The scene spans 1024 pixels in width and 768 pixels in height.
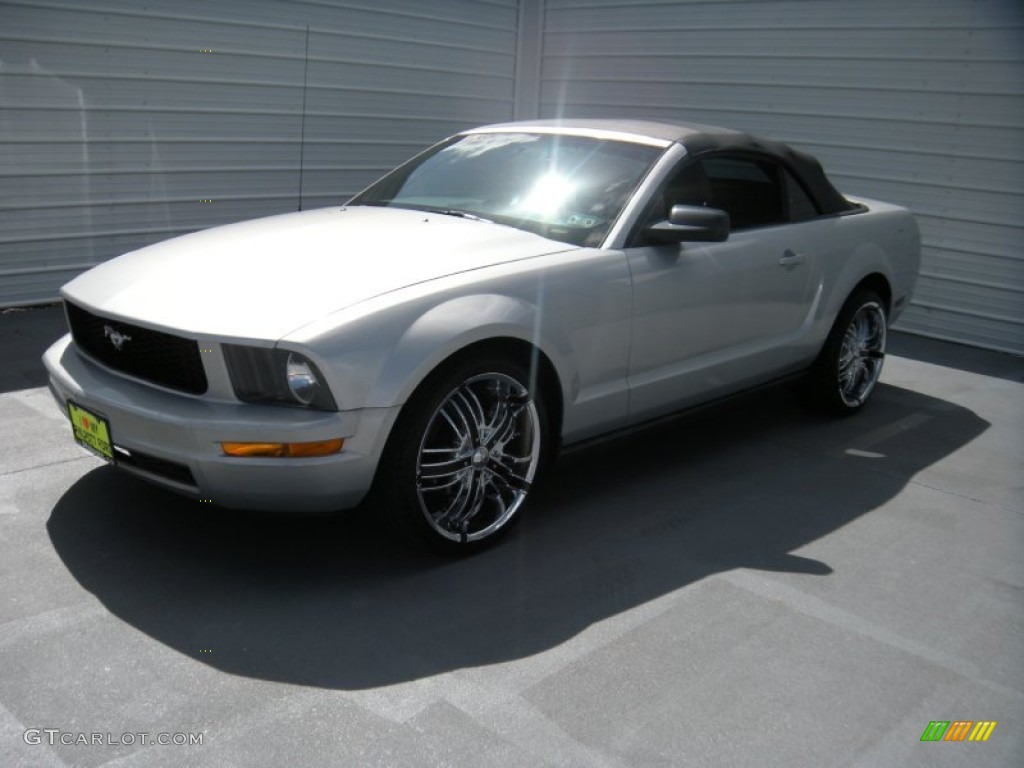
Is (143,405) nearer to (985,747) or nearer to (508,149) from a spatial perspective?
(508,149)

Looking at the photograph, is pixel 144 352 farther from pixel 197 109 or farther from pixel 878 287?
pixel 197 109

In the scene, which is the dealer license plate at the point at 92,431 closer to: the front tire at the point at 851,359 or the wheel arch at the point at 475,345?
the wheel arch at the point at 475,345

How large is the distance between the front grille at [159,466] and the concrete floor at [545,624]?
0.37 meters

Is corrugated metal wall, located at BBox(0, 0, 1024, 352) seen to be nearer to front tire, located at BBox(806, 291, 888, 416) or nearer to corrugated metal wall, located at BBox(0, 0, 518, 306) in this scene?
corrugated metal wall, located at BBox(0, 0, 518, 306)

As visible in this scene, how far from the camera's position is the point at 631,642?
10.8 ft

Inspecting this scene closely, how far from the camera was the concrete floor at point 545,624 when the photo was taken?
109 inches

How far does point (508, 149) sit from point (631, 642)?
245 cm

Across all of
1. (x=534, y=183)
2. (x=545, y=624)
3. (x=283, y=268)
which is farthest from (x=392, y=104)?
(x=545, y=624)

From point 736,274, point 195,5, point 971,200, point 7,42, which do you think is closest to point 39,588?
point 736,274

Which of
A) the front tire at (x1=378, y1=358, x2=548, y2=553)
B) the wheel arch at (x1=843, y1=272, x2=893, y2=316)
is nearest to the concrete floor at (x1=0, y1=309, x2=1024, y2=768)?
the front tire at (x1=378, y1=358, x2=548, y2=553)

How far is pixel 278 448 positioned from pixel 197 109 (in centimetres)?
558

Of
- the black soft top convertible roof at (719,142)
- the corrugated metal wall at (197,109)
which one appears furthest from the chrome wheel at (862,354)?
the corrugated metal wall at (197,109)

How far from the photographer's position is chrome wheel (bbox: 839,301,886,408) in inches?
227

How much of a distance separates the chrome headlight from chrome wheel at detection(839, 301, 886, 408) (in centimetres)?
337
